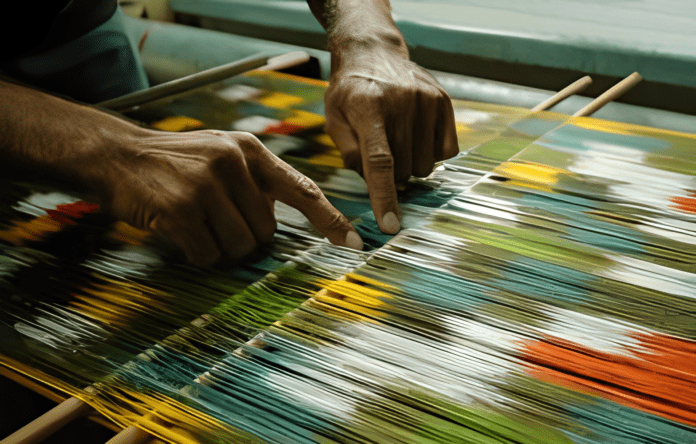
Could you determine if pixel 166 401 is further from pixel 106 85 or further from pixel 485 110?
pixel 106 85

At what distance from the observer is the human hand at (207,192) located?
73 cm

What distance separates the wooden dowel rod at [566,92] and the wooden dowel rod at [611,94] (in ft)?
0.20

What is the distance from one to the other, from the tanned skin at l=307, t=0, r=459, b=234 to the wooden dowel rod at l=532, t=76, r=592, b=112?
15.8 inches

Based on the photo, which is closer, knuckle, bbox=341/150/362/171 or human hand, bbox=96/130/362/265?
human hand, bbox=96/130/362/265

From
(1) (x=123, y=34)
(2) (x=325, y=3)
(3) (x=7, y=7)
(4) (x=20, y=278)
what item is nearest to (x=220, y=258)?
(4) (x=20, y=278)

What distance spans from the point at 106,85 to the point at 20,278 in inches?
36.5

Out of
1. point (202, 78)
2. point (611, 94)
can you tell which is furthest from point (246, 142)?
point (611, 94)

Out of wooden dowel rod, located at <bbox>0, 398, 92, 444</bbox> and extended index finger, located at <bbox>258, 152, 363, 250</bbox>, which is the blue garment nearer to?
extended index finger, located at <bbox>258, 152, 363, 250</bbox>

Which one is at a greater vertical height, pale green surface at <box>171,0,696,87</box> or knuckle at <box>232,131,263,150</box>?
pale green surface at <box>171,0,696,87</box>

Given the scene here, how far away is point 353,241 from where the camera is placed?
0.81m

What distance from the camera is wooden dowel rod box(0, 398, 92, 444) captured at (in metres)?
0.50

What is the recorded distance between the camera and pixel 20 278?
2.47ft

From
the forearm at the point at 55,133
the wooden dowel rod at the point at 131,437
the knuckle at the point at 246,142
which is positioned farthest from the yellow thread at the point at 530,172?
the wooden dowel rod at the point at 131,437

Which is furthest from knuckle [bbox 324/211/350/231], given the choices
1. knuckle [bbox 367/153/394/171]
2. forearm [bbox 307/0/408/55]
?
forearm [bbox 307/0/408/55]
